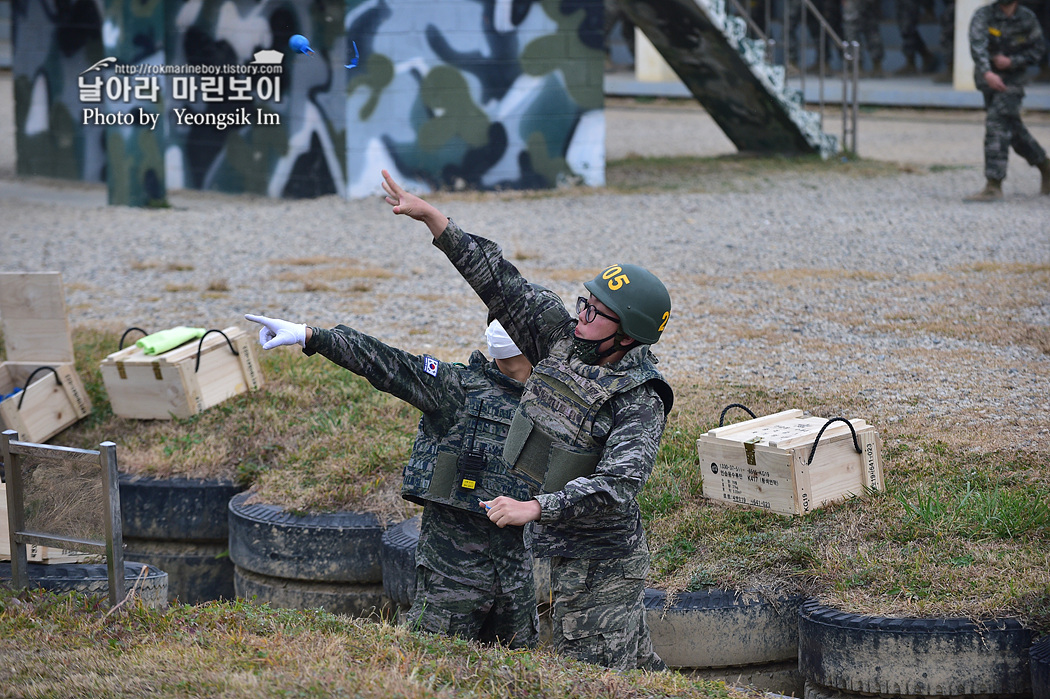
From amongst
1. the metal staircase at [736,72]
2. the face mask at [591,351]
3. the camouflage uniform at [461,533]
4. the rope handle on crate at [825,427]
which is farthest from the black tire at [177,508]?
the metal staircase at [736,72]

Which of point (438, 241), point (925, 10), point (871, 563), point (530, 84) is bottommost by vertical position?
point (871, 563)

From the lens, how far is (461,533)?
435cm

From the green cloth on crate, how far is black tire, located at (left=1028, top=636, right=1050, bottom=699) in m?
4.66

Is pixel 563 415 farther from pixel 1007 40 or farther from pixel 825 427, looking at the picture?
pixel 1007 40

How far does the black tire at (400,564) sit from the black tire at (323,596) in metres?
0.26

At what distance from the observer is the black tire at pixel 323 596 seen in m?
5.57

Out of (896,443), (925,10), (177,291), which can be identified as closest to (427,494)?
(896,443)

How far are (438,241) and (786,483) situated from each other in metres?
1.97

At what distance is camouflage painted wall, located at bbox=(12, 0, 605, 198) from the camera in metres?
13.5

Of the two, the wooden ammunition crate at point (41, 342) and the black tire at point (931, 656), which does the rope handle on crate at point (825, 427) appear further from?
the wooden ammunition crate at point (41, 342)

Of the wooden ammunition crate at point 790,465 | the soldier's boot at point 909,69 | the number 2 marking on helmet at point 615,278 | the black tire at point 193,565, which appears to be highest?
the soldier's boot at point 909,69

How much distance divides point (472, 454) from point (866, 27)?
26.5 metres

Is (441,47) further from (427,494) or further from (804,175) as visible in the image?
(427,494)

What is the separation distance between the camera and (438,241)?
4066 millimetres
